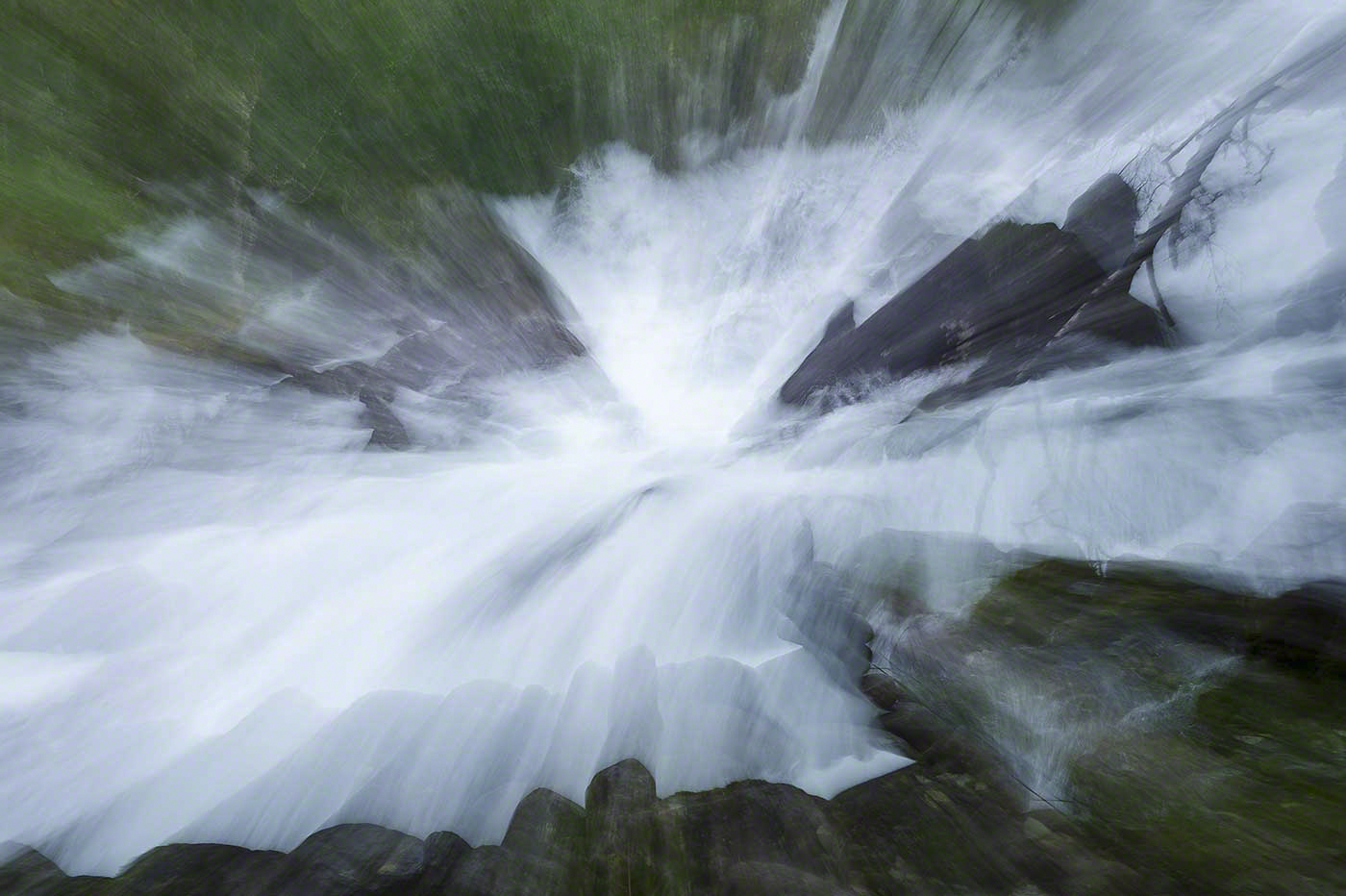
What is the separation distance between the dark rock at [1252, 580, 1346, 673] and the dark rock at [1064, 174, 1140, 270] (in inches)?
91.6

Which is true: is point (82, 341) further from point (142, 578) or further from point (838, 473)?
point (838, 473)

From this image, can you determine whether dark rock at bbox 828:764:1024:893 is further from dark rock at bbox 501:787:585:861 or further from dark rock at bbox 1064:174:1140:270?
dark rock at bbox 1064:174:1140:270

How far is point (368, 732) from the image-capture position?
16.4 feet

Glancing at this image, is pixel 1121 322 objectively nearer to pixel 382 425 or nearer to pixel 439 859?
pixel 439 859

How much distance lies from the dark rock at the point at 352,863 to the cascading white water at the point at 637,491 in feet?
1.13

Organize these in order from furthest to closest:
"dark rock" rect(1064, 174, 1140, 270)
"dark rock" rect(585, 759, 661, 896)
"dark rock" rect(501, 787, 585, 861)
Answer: "dark rock" rect(1064, 174, 1140, 270) < "dark rock" rect(501, 787, 585, 861) < "dark rock" rect(585, 759, 661, 896)

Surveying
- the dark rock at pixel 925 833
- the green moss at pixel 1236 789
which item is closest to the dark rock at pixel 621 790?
the dark rock at pixel 925 833

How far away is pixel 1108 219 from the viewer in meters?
4.15

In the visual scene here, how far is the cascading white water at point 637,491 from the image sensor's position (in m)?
3.82

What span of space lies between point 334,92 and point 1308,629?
6.83 metres

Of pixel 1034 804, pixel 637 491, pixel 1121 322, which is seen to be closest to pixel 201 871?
pixel 637 491

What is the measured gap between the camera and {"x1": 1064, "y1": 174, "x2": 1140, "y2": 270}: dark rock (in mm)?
4098

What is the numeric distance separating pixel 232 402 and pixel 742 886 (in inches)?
221

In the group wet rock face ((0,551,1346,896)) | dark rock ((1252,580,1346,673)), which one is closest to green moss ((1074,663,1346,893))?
wet rock face ((0,551,1346,896))
